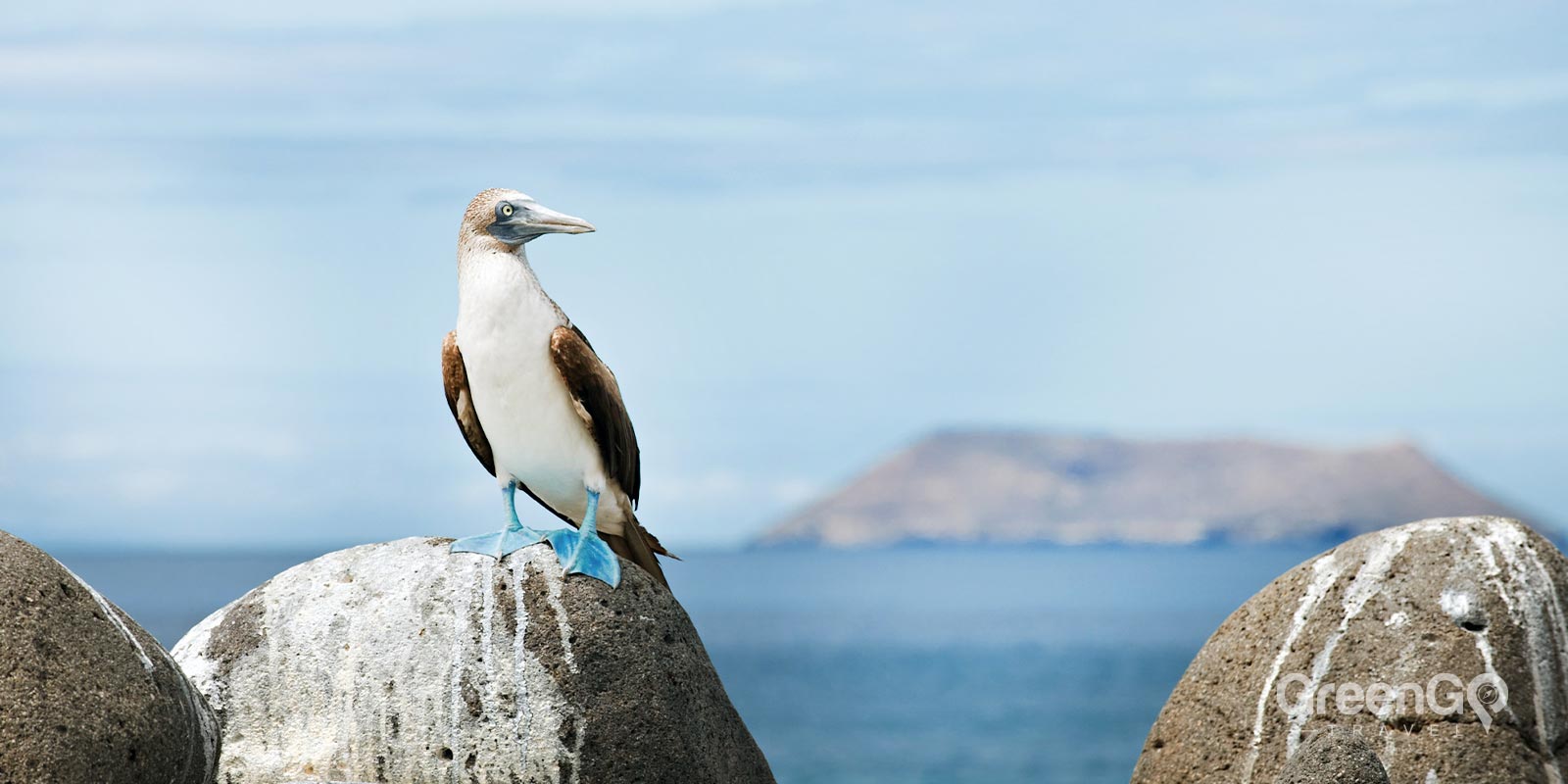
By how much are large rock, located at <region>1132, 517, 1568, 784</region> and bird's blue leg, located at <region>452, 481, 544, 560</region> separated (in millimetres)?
3806

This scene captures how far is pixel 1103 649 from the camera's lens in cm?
7531

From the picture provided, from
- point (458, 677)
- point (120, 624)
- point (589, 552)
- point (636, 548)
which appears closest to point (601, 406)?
point (589, 552)

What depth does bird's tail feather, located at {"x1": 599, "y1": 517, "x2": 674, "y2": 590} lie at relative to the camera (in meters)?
8.97

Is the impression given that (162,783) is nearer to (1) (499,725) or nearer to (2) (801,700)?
(1) (499,725)

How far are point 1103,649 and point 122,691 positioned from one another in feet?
234

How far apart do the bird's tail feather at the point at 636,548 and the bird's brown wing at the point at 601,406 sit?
1cm

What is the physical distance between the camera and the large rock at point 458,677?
323 inches

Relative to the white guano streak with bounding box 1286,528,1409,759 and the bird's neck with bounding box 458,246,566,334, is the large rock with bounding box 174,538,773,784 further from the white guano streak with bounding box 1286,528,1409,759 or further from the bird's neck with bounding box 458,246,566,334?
the white guano streak with bounding box 1286,528,1409,759

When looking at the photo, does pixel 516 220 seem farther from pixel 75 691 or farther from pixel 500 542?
pixel 75 691

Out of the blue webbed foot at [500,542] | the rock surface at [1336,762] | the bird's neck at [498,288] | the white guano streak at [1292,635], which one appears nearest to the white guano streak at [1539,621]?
the white guano streak at [1292,635]

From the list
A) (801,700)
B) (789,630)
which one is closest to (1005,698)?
(801,700)

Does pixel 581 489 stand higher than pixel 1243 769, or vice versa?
pixel 581 489

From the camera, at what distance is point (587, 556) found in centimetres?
847

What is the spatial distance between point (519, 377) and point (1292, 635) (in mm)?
4485
